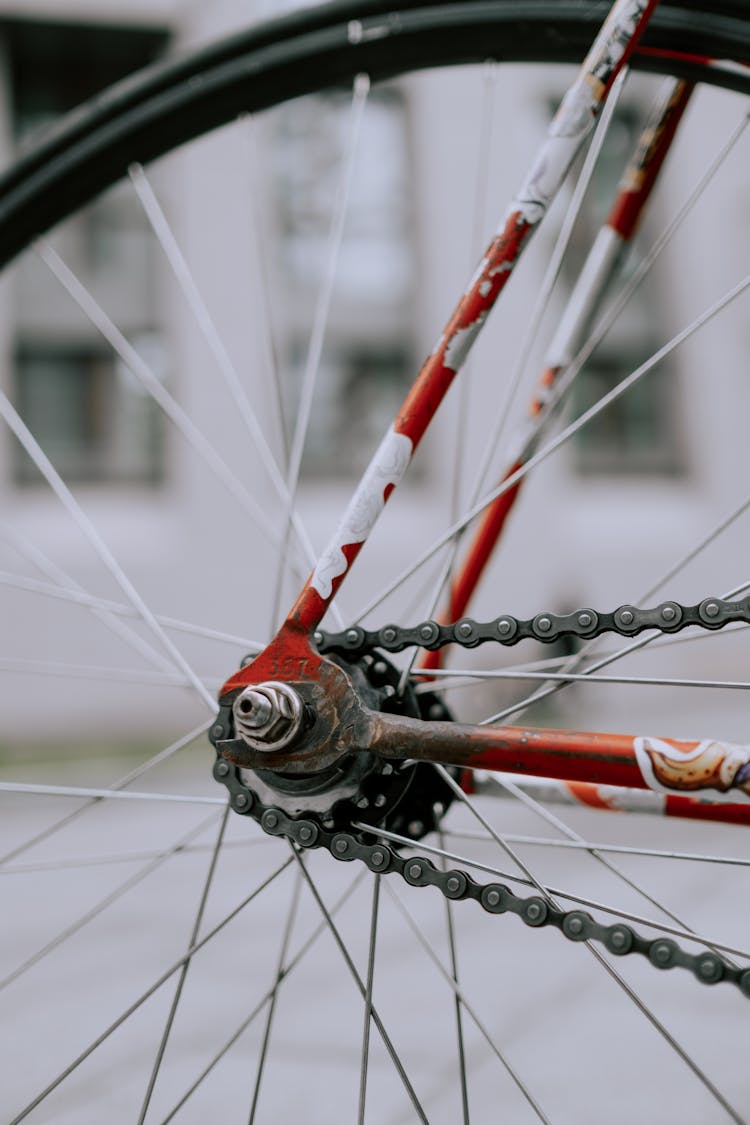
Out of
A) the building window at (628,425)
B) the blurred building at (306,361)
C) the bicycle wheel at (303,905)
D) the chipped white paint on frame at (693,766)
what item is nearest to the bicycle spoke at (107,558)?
the bicycle wheel at (303,905)

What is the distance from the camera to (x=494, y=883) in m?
0.59

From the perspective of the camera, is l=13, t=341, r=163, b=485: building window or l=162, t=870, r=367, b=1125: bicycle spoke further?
l=13, t=341, r=163, b=485: building window

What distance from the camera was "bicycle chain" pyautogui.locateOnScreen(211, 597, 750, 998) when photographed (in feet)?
1.82

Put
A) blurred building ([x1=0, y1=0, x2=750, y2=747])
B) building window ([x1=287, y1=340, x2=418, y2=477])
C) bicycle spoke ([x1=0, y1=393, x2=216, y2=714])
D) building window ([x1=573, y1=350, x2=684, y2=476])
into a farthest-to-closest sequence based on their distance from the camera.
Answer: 1. building window ([x1=573, y1=350, x2=684, y2=476])
2. building window ([x1=287, y1=340, x2=418, y2=477])
3. blurred building ([x1=0, y1=0, x2=750, y2=747])
4. bicycle spoke ([x1=0, y1=393, x2=216, y2=714])

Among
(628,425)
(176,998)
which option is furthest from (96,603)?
(628,425)

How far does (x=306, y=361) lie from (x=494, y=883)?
3.71 meters

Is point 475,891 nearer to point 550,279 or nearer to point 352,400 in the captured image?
point 550,279

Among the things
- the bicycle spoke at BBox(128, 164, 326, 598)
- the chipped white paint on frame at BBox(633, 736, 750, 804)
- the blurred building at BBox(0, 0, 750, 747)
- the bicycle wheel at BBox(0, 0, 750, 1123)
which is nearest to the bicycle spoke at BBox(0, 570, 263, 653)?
the bicycle wheel at BBox(0, 0, 750, 1123)

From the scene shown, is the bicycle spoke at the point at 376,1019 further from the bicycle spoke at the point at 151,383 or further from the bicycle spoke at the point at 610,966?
the bicycle spoke at the point at 151,383

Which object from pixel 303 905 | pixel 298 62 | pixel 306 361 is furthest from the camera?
pixel 306 361

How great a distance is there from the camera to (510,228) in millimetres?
670

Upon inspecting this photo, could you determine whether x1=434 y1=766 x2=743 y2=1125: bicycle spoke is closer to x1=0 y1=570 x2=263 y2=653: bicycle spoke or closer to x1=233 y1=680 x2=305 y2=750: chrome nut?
x1=233 y1=680 x2=305 y2=750: chrome nut

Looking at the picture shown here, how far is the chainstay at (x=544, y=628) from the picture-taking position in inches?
23.6

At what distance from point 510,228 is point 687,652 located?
11.7ft
